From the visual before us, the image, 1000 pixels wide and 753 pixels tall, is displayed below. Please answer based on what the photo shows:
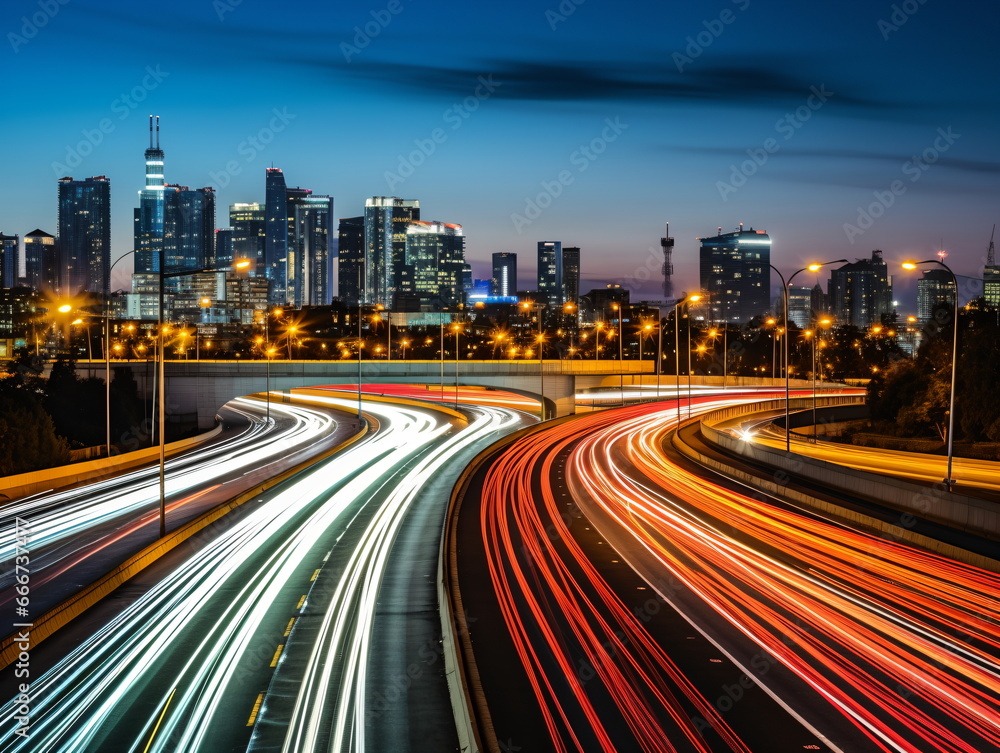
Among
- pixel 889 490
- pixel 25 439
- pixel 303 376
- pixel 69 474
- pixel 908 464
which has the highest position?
A: pixel 303 376

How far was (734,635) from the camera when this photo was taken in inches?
628

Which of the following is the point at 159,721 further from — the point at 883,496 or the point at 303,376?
the point at 303,376

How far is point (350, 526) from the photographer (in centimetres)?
2675

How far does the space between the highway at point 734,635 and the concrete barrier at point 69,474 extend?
1658 centimetres

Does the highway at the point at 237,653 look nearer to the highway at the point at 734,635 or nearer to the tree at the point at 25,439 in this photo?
the highway at the point at 734,635

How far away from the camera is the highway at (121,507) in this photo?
71.2ft

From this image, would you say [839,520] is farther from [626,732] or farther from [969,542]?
[626,732]

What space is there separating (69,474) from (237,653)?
26263 millimetres

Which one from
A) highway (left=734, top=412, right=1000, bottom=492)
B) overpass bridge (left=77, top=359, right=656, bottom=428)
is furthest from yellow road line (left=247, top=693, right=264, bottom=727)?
overpass bridge (left=77, top=359, right=656, bottom=428)

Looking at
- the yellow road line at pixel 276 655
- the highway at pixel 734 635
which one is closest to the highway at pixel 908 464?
the highway at pixel 734 635

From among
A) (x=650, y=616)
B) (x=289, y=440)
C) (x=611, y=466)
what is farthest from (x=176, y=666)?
(x=289, y=440)

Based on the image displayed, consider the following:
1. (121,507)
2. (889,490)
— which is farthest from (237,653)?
(889,490)

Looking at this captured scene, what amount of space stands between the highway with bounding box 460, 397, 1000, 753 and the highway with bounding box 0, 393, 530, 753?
6.62ft

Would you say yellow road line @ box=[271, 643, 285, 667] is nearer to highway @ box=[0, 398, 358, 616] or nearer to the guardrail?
highway @ box=[0, 398, 358, 616]
